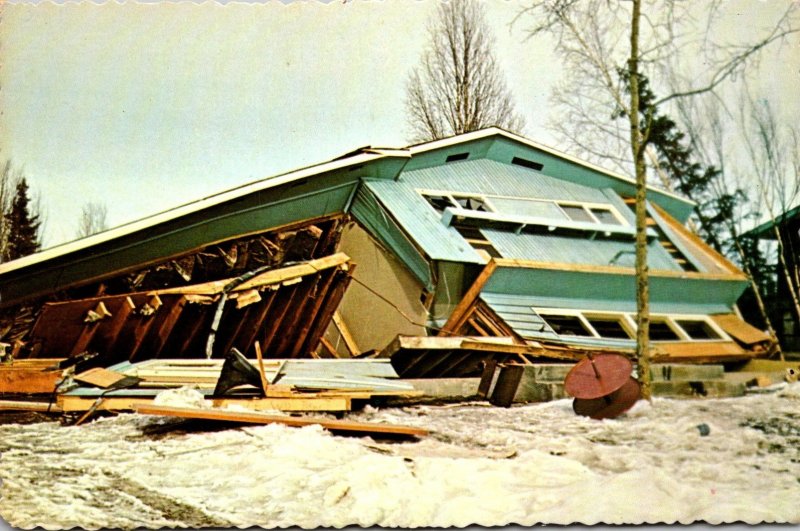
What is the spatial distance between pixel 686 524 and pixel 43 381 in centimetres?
393

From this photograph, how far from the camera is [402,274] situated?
5320mm

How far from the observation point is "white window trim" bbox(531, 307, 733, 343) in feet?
17.5

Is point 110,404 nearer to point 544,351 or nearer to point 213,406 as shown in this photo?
point 213,406

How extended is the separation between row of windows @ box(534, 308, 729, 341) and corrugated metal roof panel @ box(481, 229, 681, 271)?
37 centimetres

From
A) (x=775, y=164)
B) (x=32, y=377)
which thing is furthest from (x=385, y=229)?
(x=775, y=164)

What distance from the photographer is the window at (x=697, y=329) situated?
548cm

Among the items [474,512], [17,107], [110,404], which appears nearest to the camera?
[474,512]

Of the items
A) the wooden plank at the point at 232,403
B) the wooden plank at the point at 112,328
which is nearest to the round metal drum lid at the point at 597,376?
the wooden plank at the point at 232,403

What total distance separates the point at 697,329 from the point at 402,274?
2.07m

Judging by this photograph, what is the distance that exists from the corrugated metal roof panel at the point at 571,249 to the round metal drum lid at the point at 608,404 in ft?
3.02

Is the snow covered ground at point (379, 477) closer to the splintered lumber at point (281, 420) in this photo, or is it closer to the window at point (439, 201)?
the splintered lumber at point (281, 420)

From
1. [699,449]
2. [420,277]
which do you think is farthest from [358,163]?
[699,449]

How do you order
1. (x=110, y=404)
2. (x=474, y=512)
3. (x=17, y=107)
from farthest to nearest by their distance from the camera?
1. (x=17, y=107)
2. (x=110, y=404)
3. (x=474, y=512)

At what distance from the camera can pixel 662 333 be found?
17.8 feet
